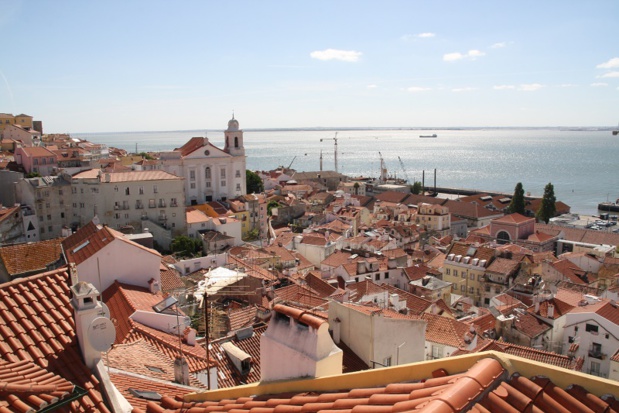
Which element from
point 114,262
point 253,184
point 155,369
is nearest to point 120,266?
point 114,262

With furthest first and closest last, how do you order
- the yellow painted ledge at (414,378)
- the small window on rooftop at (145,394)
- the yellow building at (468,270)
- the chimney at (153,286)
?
the yellow building at (468,270) < the chimney at (153,286) < the small window on rooftop at (145,394) < the yellow painted ledge at (414,378)

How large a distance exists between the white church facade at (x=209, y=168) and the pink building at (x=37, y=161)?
9293mm

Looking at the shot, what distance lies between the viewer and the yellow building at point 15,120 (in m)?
70.2

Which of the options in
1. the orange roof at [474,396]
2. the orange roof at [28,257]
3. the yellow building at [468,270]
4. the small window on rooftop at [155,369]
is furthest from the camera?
the yellow building at [468,270]

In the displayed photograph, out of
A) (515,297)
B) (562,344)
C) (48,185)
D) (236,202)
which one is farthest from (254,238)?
(562,344)

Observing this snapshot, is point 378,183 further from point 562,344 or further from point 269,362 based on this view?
point 269,362

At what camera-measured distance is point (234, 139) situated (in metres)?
46.9

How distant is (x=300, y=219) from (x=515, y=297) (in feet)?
96.3

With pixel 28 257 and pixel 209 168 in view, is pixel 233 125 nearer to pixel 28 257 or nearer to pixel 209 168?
pixel 209 168

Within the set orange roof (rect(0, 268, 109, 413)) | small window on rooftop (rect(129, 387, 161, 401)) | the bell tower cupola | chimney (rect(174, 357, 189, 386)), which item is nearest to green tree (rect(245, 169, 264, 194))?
the bell tower cupola

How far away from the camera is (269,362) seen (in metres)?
4.00

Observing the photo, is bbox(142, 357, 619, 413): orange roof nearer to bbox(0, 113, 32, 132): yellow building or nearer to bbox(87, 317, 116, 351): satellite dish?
bbox(87, 317, 116, 351): satellite dish

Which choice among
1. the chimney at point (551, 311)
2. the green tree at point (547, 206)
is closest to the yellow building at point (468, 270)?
the chimney at point (551, 311)

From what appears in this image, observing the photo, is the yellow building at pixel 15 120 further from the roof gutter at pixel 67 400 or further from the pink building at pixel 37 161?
the roof gutter at pixel 67 400
